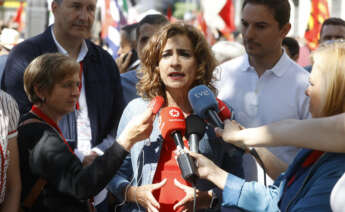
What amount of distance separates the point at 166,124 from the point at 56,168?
0.63 meters

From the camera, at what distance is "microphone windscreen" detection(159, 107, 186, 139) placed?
106 inches

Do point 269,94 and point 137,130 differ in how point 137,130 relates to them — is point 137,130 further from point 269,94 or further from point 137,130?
point 269,94

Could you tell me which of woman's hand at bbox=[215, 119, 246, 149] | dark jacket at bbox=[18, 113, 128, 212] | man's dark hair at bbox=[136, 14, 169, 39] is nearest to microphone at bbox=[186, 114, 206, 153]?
woman's hand at bbox=[215, 119, 246, 149]

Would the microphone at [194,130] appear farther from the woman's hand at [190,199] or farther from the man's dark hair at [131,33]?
the man's dark hair at [131,33]

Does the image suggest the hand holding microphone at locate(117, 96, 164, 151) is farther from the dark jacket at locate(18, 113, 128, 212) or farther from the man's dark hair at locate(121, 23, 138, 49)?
the man's dark hair at locate(121, 23, 138, 49)

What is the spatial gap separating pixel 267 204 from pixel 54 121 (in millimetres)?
1352

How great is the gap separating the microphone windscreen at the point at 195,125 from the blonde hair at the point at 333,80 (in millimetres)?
684

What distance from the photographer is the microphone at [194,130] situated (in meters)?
2.58

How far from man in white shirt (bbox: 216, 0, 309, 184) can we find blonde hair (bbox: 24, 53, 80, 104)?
4.19ft

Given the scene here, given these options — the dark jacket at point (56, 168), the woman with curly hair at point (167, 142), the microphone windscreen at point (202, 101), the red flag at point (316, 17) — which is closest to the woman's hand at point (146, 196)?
the woman with curly hair at point (167, 142)

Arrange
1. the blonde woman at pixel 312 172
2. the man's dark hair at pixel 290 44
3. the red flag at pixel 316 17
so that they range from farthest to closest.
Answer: the red flag at pixel 316 17 → the man's dark hair at pixel 290 44 → the blonde woman at pixel 312 172

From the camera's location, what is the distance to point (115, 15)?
39.0 feet

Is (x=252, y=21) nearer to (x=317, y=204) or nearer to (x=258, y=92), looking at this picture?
(x=258, y=92)

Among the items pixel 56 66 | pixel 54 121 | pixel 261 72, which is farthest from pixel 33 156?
pixel 261 72
